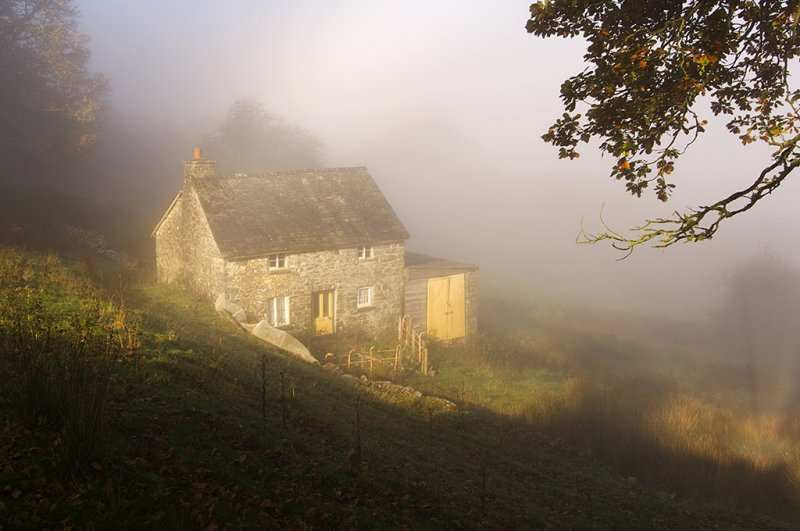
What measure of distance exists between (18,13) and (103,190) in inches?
571

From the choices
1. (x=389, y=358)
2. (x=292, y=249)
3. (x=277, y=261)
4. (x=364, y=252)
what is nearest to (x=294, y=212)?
(x=292, y=249)

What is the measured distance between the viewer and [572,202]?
9312 cm

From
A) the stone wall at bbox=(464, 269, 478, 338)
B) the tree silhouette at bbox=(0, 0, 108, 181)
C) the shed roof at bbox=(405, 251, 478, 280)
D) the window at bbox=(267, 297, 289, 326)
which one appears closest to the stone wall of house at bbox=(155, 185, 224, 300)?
the window at bbox=(267, 297, 289, 326)

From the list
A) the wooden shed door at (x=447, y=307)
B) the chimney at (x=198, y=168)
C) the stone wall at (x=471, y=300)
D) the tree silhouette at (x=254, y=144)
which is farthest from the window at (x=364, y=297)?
the tree silhouette at (x=254, y=144)

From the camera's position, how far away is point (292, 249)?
25.5 m

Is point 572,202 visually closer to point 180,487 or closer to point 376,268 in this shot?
point 376,268

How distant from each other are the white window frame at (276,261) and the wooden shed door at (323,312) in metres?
2.19

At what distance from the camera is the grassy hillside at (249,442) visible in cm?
686

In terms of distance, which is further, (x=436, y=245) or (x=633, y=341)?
(x=436, y=245)

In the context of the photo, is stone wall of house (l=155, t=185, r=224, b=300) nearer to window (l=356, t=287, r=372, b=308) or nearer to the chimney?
the chimney

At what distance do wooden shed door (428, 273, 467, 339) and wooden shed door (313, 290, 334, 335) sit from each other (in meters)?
5.40

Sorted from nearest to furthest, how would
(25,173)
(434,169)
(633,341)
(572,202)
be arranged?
(633,341), (25,173), (572,202), (434,169)

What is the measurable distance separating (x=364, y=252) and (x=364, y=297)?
220 cm

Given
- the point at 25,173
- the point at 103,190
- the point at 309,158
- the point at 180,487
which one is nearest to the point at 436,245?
the point at 309,158
